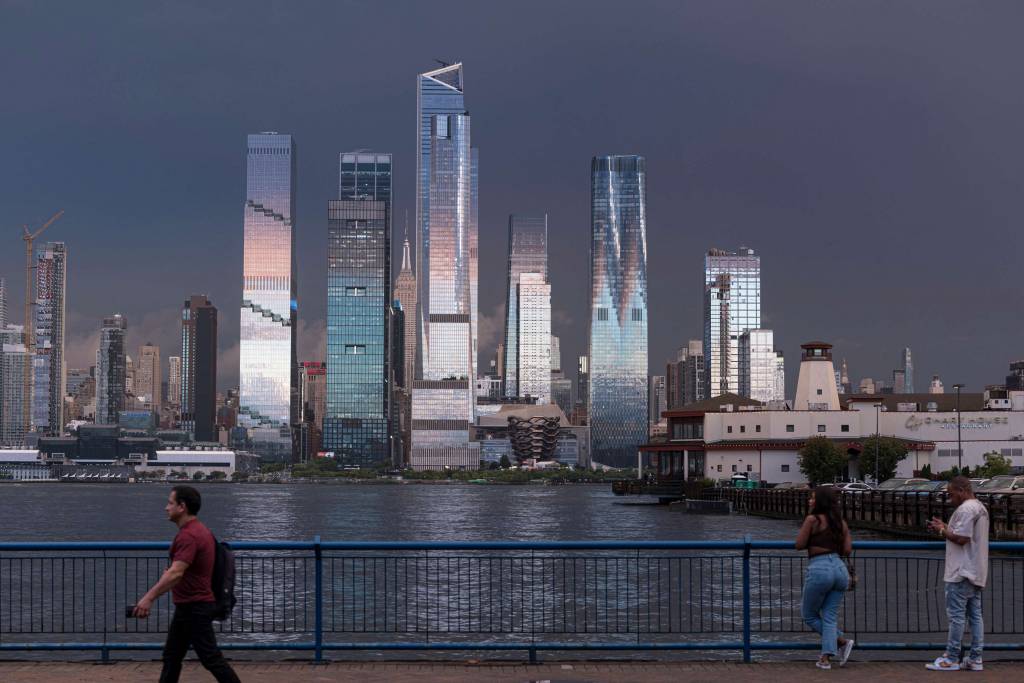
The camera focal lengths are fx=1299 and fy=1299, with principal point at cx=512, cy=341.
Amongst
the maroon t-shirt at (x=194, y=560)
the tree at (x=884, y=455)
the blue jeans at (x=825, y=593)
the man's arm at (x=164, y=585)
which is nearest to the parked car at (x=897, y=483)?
the tree at (x=884, y=455)

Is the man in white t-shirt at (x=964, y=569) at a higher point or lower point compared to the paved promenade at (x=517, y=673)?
higher

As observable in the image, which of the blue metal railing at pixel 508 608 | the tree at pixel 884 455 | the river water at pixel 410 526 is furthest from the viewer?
the tree at pixel 884 455

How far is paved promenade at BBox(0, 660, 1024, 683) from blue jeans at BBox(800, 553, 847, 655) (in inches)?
21.7

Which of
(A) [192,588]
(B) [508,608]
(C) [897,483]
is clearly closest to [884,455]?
(C) [897,483]

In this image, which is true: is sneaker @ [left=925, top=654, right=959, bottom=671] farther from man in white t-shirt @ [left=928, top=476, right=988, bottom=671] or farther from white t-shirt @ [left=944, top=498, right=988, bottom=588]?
white t-shirt @ [left=944, top=498, right=988, bottom=588]

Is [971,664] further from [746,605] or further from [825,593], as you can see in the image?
[746,605]

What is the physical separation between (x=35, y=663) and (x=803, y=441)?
126 m

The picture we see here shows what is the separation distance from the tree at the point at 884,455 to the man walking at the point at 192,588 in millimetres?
115609

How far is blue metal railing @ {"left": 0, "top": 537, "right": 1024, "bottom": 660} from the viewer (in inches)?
719

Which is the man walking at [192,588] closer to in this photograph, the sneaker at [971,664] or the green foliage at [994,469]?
the sneaker at [971,664]

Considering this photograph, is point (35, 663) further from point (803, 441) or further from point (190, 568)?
point (803, 441)

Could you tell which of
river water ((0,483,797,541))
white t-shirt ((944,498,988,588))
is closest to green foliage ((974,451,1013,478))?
river water ((0,483,797,541))

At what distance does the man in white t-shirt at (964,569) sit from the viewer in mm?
17219

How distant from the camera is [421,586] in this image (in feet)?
147
